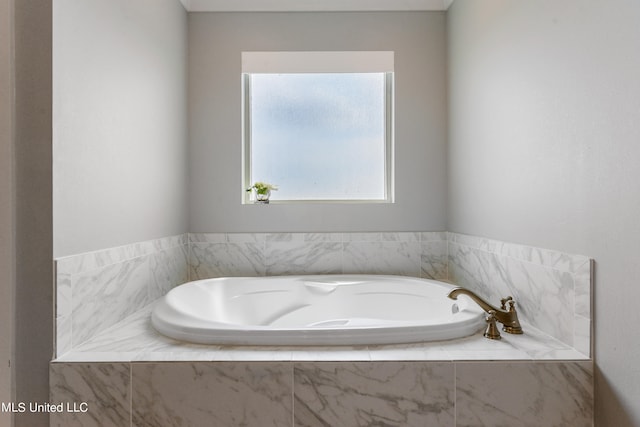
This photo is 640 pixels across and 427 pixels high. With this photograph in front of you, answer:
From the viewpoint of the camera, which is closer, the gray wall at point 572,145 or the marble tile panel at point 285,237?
the gray wall at point 572,145

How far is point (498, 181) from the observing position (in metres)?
1.81

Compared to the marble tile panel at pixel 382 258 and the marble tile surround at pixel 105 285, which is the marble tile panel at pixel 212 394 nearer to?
the marble tile surround at pixel 105 285

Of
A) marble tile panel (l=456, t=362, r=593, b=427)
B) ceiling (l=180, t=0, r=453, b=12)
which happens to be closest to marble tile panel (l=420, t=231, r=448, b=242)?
marble tile panel (l=456, t=362, r=593, b=427)

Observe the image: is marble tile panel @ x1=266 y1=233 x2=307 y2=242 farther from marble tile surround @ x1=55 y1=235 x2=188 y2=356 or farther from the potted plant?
marble tile surround @ x1=55 y1=235 x2=188 y2=356

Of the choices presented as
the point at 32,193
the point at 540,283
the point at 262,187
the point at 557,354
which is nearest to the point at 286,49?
the point at 262,187

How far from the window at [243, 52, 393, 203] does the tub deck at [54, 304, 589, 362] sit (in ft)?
4.48

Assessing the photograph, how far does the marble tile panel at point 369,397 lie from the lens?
118 centimetres

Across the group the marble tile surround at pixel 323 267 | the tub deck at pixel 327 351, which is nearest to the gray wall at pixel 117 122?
the marble tile surround at pixel 323 267

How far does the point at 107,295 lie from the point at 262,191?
1.15 metres

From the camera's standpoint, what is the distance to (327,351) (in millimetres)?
1259

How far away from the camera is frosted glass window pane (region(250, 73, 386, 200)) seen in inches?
101

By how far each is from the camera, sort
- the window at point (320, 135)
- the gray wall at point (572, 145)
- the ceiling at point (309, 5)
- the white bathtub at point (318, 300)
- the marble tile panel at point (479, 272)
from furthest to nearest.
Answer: the window at point (320, 135) < the ceiling at point (309, 5) < the white bathtub at point (318, 300) < the marble tile panel at point (479, 272) < the gray wall at point (572, 145)

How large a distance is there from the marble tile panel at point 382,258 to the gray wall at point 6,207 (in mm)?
1720

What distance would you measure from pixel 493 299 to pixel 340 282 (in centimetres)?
84
